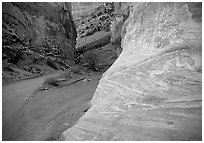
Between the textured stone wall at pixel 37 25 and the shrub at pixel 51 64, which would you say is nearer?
the textured stone wall at pixel 37 25

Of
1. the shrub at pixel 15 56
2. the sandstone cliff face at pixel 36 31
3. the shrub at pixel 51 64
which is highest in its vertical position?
the sandstone cliff face at pixel 36 31

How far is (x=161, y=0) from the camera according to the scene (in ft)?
14.4

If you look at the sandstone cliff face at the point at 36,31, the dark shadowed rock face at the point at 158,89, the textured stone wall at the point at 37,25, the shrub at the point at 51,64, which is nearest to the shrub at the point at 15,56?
the sandstone cliff face at the point at 36,31

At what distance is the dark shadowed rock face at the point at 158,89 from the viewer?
10.1 feet

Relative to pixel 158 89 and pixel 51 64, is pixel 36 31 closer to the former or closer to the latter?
pixel 51 64

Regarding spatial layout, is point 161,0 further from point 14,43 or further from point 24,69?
point 14,43

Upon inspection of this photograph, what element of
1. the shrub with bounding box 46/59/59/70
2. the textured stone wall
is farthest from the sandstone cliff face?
the shrub with bounding box 46/59/59/70

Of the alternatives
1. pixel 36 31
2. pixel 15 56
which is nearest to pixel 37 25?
pixel 36 31

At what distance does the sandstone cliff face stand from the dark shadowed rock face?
11.3m

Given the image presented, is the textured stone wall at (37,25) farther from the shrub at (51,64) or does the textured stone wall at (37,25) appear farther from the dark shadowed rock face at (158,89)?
the dark shadowed rock face at (158,89)

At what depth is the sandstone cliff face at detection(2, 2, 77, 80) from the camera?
48.0 feet

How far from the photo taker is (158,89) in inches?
136

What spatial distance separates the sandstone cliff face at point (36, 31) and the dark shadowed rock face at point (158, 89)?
11329mm

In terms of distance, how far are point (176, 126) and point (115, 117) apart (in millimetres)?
1117
